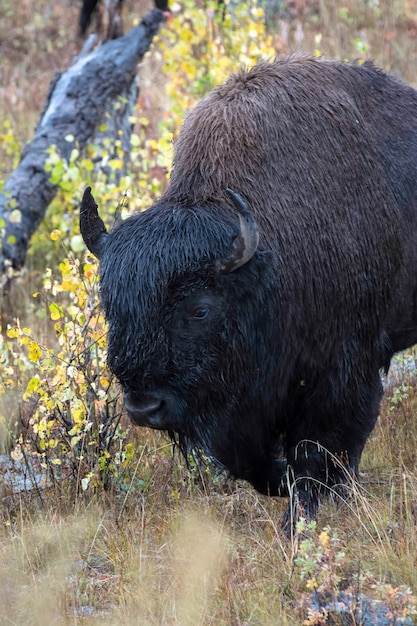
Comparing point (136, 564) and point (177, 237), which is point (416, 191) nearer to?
point (177, 237)

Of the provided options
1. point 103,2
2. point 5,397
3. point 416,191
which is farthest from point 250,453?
point 103,2

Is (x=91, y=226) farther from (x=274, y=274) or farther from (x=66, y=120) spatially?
(x=66, y=120)

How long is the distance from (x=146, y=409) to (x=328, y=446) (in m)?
1.08

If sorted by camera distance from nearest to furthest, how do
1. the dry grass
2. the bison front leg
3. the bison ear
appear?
1. the dry grass
2. the bison ear
3. the bison front leg

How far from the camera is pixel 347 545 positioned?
13.2ft

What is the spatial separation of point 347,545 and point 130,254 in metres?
1.56

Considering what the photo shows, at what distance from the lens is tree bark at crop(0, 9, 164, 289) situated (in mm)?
8078

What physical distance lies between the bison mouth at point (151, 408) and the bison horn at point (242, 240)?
2.03 ft

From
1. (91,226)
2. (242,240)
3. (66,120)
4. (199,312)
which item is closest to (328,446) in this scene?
(199,312)

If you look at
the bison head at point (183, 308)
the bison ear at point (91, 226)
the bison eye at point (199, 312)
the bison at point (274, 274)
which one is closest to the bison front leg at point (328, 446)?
the bison at point (274, 274)

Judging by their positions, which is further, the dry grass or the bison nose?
the bison nose

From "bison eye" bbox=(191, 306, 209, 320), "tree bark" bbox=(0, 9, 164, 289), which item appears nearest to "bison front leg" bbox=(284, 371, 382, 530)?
"bison eye" bbox=(191, 306, 209, 320)

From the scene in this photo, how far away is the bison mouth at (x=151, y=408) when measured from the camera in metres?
3.94

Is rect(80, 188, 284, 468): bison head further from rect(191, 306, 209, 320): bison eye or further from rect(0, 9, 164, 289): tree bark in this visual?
rect(0, 9, 164, 289): tree bark
